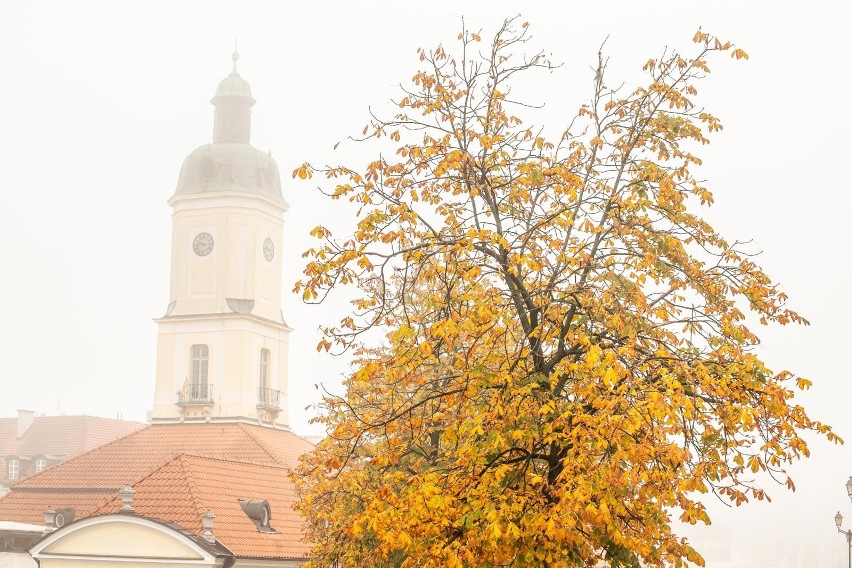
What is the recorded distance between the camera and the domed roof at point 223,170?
53.2 metres

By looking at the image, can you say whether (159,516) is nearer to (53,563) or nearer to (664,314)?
(53,563)

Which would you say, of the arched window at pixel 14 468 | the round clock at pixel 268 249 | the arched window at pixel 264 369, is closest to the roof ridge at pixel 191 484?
the arched window at pixel 264 369

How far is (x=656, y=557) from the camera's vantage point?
14047 millimetres

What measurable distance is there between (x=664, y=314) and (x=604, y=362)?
1.77m

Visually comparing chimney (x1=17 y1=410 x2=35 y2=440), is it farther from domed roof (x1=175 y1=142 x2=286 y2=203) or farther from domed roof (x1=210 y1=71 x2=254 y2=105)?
domed roof (x1=210 y1=71 x2=254 y2=105)

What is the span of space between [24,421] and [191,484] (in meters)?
60.2

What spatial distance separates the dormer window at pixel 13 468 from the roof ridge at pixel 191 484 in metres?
45.7

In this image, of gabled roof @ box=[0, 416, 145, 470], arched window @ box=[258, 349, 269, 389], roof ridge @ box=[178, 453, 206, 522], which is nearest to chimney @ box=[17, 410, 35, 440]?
gabled roof @ box=[0, 416, 145, 470]

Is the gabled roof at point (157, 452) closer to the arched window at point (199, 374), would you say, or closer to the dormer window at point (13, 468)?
the arched window at point (199, 374)

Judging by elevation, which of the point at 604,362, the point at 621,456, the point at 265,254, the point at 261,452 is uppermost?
the point at 265,254

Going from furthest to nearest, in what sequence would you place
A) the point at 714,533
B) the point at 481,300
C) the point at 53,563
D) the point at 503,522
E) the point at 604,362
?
1. the point at 714,533
2. the point at 53,563
3. the point at 481,300
4. the point at 503,522
5. the point at 604,362

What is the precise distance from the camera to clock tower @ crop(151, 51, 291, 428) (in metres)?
51.7

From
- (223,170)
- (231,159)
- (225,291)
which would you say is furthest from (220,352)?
(231,159)

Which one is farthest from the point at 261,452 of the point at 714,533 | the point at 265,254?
the point at 714,533
